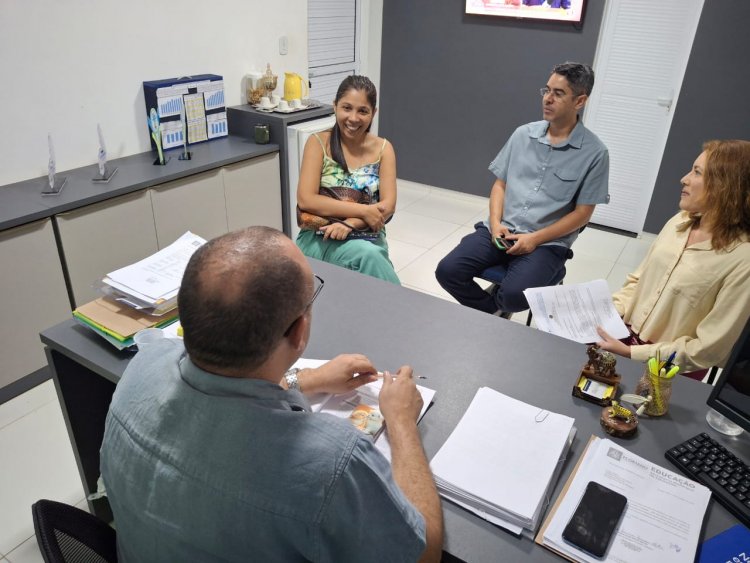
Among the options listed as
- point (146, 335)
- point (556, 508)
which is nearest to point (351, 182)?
point (146, 335)

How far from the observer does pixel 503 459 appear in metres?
1.19

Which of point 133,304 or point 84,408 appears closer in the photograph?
point 133,304

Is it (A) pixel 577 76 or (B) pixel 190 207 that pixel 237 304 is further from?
(B) pixel 190 207

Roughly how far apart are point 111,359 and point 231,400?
0.76 metres

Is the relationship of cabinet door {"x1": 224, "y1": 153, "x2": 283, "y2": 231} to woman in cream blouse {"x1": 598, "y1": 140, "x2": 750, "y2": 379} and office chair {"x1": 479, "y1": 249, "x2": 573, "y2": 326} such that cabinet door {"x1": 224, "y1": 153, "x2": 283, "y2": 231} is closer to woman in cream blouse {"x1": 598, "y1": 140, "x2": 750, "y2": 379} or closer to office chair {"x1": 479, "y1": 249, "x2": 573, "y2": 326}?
office chair {"x1": 479, "y1": 249, "x2": 573, "y2": 326}

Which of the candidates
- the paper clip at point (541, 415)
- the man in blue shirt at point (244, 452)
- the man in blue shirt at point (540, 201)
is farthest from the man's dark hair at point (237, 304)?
the man in blue shirt at point (540, 201)

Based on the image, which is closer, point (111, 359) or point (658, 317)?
point (111, 359)

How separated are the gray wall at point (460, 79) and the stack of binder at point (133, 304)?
3620 mm

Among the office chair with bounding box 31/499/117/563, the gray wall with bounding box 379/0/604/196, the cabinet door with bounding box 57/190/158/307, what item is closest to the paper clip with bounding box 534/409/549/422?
the office chair with bounding box 31/499/117/563

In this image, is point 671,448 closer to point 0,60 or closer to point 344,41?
point 0,60

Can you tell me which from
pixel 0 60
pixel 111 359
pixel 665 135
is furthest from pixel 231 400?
pixel 665 135

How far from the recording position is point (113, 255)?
2.87 m

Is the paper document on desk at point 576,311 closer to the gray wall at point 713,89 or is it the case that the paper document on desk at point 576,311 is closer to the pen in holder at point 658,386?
the pen in holder at point 658,386

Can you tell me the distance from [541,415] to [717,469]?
14.4 inches
